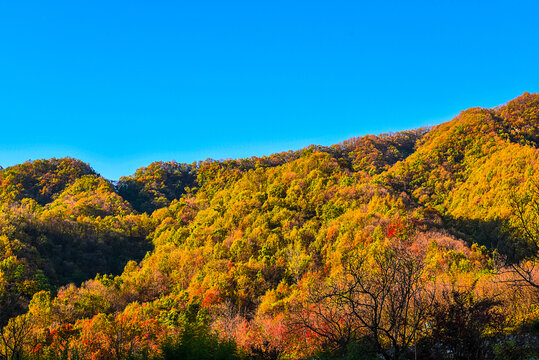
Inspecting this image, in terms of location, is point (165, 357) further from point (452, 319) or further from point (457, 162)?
point (457, 162)

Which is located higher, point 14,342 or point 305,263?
point 14,342

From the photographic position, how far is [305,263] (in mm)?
39531

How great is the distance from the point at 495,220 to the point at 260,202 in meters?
37.9

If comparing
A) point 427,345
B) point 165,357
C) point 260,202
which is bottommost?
point 427,345

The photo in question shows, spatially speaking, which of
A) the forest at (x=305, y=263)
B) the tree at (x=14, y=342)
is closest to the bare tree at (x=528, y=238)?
the forest at (x=305, y=263)

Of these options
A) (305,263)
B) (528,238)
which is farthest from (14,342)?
(305,263)

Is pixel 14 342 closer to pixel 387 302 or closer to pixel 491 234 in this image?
pixel 387 302

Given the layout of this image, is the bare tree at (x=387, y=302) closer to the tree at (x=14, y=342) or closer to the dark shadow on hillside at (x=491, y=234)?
the tree at (x=14, y=342)

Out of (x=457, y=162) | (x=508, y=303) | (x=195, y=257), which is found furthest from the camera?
(x=457, y=162)

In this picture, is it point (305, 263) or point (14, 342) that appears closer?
point (14, 342)

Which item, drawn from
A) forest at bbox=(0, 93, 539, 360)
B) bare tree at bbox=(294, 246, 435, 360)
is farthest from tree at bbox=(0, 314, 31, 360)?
bare tree at bbox=(294, 246, 435, 360)

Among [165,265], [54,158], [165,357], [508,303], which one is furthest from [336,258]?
[54,158]

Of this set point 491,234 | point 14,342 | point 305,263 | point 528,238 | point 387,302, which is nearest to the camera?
point 387,302

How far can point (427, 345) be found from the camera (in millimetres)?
10820
